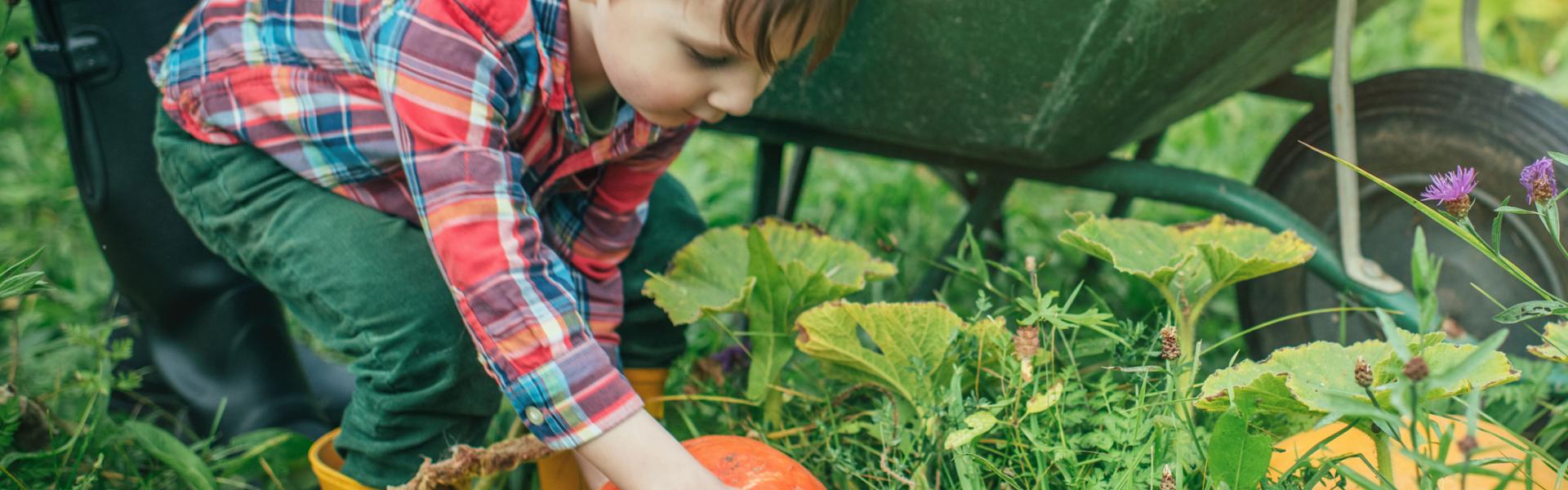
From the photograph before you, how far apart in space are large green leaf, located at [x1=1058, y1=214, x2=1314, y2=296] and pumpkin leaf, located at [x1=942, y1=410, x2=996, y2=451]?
0.18m

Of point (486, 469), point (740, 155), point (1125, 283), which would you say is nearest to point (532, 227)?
point (486, 469)

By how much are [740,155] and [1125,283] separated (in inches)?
42.0

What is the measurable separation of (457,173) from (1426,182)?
108 centimetres

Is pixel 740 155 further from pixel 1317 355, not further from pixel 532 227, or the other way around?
pixel 1317 355

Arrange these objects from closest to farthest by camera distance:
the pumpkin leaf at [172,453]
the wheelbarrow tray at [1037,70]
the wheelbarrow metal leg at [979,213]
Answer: the wheelbarrow tray at [1037,70] < the pumpkin leaf at [172,453] < the wheelbarrow metal leg at [979,213]

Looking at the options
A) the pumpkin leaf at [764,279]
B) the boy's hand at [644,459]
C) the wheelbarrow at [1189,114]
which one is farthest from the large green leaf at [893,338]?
the wheelbarrow at [1189,114]

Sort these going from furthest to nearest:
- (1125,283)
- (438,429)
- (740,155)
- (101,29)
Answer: (740,155)
(1125,283)
(101,29)
(438,429)

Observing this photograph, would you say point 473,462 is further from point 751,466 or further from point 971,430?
point 971,430

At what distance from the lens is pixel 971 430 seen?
1011 millimetres

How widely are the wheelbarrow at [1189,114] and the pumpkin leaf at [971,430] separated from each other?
16.4 inches

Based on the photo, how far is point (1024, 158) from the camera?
54.9 inches

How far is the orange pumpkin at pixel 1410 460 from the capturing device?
3.21ft

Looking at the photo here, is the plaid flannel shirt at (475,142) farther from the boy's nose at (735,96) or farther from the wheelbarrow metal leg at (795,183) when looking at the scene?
the wheelbarrow metal leg at (795,183)

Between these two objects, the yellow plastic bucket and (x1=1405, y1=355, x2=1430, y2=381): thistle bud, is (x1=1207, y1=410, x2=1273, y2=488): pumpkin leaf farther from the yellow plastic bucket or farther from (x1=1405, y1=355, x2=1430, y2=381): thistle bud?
the yellow plastic bucket
